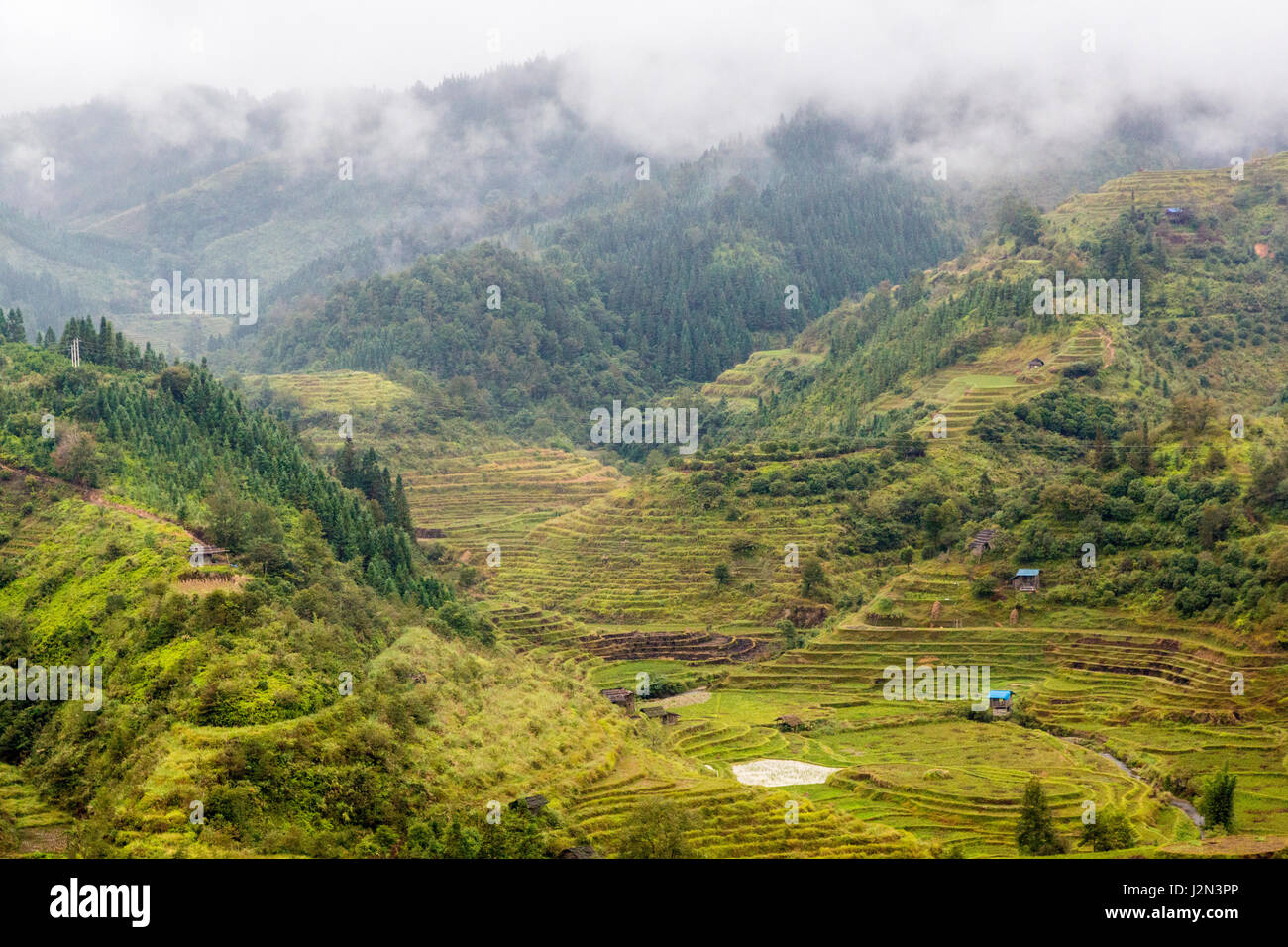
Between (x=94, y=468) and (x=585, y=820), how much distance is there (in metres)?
25.1

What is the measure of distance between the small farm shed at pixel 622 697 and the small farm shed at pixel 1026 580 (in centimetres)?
1683

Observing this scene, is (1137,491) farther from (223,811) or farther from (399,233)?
(399,233)

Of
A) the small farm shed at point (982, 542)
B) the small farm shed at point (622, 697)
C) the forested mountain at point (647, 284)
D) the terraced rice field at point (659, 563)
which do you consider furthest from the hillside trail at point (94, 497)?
the forested mountain at point (647, 284)

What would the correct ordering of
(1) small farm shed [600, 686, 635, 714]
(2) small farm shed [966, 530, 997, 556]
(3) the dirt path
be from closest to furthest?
(1) small farm shed [600, 686, 635, 714] → (2) small farm shed [966, 530, 997, 556] → (3) the dirt path

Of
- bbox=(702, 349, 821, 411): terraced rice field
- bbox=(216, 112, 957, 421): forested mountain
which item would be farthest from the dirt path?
bbox=(216, 112, 957, 421): forested mountain

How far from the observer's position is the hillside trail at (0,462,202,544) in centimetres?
4925

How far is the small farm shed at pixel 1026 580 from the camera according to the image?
62.7m

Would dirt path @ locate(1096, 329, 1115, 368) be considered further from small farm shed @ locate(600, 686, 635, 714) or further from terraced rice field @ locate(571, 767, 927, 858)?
terraced rice field @ locate(571, 767, 927, 858)

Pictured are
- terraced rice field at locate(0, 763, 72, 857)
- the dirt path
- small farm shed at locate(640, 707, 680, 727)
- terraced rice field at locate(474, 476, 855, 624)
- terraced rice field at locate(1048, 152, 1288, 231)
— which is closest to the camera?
terraced rice field at locate(0, 763, 72, 857)

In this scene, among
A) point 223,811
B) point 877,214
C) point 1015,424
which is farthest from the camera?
point 877,214

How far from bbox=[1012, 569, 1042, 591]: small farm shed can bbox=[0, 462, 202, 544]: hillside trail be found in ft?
110

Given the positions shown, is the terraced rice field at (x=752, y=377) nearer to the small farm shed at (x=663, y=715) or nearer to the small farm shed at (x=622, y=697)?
the small farm shed at (x=622, y=697)
